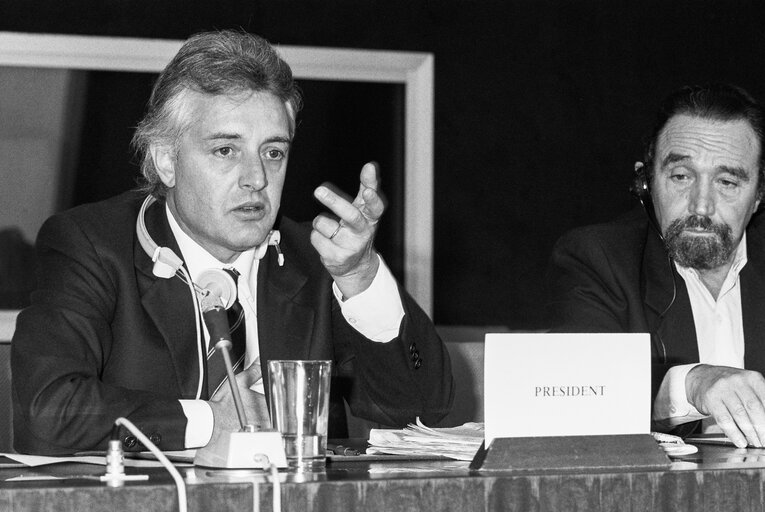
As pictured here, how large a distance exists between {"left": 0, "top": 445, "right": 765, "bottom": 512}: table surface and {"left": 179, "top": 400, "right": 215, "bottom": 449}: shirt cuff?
0.33 m

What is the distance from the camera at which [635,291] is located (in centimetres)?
219

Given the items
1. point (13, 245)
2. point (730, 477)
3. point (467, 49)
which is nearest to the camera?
point (730, 477)

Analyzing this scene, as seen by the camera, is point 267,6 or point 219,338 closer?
point 219,338

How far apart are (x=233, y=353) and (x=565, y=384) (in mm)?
903

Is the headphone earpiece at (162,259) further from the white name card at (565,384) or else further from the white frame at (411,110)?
the white frame at (411,110)

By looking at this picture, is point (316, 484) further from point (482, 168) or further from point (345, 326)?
point (482, 168)

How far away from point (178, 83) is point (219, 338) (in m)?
0.90

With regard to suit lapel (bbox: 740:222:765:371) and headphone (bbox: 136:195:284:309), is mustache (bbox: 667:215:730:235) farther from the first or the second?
headphone (bbox: 136:195:284:309)

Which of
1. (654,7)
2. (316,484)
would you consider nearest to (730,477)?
(316,484)

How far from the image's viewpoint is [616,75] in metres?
4.06

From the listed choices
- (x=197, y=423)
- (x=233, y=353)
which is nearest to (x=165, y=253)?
(x=233, y=353)

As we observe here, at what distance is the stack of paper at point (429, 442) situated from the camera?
51.7 inches

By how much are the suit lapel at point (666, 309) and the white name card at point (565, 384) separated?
37.2 inches

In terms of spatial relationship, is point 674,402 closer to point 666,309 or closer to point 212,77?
point 666,309
